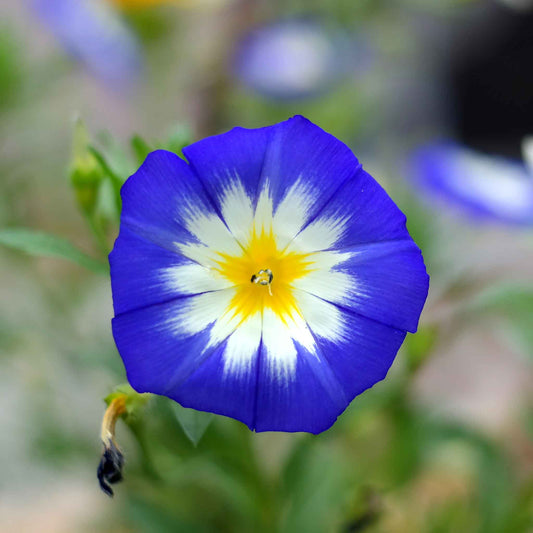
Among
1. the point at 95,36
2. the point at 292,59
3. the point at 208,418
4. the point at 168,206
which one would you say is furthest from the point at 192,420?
A: the point at 292,59

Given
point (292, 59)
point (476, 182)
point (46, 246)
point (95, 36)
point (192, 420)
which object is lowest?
point (192, 420)

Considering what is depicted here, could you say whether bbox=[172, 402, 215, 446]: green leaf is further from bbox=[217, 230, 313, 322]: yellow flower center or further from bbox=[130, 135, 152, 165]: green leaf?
bbox=[130, 135, 152, 165]: green leaf

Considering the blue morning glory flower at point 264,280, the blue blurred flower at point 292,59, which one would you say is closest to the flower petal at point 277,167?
the blue morning glory flower at point 264,280

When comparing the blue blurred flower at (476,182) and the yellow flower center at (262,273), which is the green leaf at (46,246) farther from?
the blue blurred flower at (476,182)

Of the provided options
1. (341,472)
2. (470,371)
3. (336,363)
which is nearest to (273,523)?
(341,472)

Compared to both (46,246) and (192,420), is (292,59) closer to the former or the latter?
(46,246)

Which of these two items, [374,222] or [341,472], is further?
[341,472]

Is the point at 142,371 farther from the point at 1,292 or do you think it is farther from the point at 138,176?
the point at 1,292
